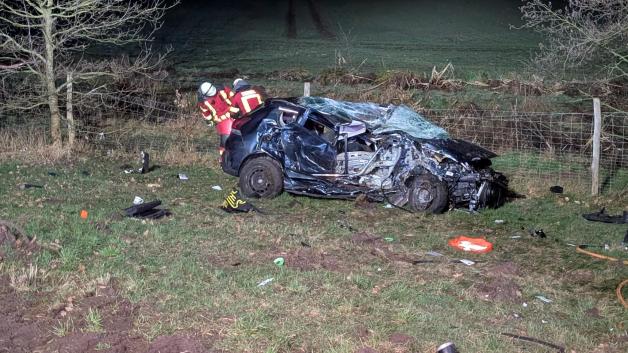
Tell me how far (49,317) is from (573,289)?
5037mm

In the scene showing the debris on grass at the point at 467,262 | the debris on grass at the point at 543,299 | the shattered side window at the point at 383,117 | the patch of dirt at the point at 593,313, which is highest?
the shattered side window at the point at 383,117

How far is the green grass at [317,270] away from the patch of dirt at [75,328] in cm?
11

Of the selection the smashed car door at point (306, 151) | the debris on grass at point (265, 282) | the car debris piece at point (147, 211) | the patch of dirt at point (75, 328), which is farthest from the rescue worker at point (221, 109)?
the patch of dirt at point (75, 328)

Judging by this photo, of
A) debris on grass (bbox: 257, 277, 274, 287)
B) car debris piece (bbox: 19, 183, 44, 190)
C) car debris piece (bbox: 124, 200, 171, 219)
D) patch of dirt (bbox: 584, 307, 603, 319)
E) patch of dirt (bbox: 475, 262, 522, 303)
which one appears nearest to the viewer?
patch of dirt (bbox: 584, 307, 603, 319)

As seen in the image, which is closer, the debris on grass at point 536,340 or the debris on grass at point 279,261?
the debris on grass at point 536,340

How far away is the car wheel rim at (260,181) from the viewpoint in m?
11.9

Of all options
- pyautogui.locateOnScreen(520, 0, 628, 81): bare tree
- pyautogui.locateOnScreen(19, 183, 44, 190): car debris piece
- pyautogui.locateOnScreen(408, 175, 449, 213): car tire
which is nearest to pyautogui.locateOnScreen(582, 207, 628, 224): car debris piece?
pyautogui.locateOnScreen(408, 175, 449, 213): car tire

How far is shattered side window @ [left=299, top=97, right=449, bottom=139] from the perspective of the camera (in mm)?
11894

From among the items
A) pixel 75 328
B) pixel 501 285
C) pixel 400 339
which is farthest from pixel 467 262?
pixel 75 328

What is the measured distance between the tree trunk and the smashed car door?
5318 millimetres

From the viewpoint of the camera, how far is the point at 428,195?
11.3m

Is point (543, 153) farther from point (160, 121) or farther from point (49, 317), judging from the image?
point (49, 317)

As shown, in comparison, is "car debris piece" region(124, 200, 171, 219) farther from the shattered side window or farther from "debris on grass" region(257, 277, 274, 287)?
the shattered side window

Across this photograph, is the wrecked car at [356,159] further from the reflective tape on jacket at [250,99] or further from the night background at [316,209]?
the reflective tape on jacket at [250,99]
